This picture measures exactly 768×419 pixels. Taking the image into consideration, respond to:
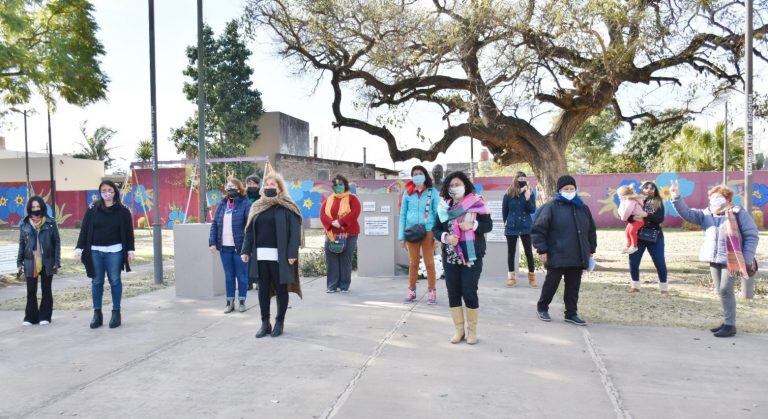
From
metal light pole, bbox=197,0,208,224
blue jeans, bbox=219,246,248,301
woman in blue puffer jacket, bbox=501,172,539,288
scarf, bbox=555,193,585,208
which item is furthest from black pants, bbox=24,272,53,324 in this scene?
→ woman in blue puffer jacket, bbox=501,172,539,288

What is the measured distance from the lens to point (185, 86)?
28.2 metres

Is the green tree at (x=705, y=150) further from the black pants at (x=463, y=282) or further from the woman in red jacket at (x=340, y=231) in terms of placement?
the black pants at (x=463, y=282)

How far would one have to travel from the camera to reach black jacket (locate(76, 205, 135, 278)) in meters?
6.57

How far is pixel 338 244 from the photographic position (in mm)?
8414

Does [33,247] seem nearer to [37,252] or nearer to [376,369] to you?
[37,252]

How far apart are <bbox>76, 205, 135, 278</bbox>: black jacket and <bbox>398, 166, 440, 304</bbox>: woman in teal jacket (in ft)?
11.2

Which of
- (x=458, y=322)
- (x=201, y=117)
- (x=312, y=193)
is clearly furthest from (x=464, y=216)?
(x=312, y=193)

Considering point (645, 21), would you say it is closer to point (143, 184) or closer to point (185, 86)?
point (185, 86)

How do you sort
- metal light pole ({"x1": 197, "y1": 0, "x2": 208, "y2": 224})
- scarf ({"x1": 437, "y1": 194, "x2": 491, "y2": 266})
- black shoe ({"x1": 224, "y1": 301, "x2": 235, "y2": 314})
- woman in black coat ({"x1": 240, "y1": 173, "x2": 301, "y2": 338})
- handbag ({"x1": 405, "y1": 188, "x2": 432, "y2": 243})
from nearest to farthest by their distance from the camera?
1. scarf ({"x1": 437, "y1": 194, "x2": 491, "y2": 266})
2. woman in black coat ({"x1": 240, "y1": 173, "x2": 301, "y2": 338})
3. black shoe ({"x1": 224, "y1": 301, "x2": 235, "y2": 314})
4. handbag ({"x1": 405, "y1": 188, "x2": 432, "y2": 243})
5. metal light pole ({"x1": 197, "y1": 0, "x2": 208, "y2": 224})

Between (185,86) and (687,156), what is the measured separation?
2489 cm

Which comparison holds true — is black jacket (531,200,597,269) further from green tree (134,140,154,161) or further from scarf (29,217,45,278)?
green tree (134,140,154,161)

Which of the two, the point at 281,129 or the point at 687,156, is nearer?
the point at 687,156

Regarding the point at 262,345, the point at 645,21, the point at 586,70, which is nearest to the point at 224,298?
the point at 262,345

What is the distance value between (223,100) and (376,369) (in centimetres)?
2599
